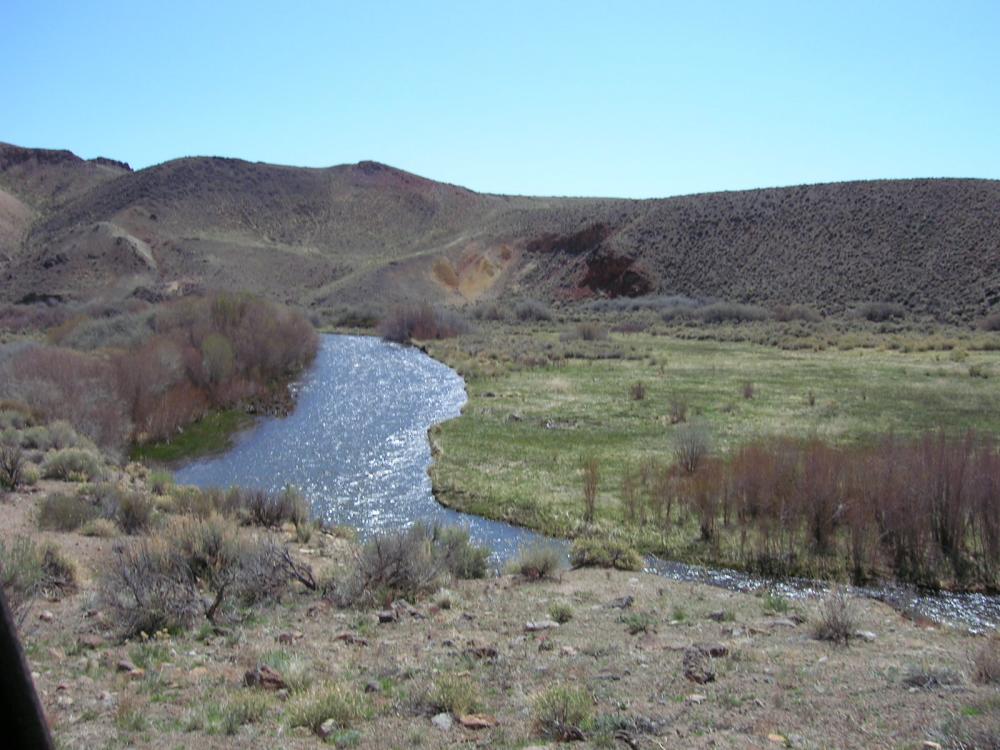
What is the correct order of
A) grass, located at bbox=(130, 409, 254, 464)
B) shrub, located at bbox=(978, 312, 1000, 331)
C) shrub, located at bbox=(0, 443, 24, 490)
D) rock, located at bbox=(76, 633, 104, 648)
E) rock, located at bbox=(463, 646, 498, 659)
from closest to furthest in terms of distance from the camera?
rock, located at bbox=(463, 646, 498, 659) → rock, located at bbox=(76, 633, 104, 648) → shrub, located at bbox=(0, 443, 24, 490) → grass, located at bbox=(130, 409, 254, 464) → shrub, located at bbox=(978, 312, 1000, 331)

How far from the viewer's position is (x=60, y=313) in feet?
205

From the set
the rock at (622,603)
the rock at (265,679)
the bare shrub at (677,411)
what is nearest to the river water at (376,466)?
the rock at (622,603)

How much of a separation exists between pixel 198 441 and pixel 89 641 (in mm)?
19483

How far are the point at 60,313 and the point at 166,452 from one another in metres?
42.1

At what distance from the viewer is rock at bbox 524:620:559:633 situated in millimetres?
10758

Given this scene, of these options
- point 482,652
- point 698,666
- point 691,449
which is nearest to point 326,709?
point 482,652

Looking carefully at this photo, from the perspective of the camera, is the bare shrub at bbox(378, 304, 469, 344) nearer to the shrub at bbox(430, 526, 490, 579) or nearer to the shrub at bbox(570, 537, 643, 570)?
the shrub at bbox(570, 537, 643, 570)

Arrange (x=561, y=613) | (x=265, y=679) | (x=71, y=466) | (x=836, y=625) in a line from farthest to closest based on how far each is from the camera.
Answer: (x=71, y=466), (x=561, y=613), (x=836, y=625), (x=265, y=679)

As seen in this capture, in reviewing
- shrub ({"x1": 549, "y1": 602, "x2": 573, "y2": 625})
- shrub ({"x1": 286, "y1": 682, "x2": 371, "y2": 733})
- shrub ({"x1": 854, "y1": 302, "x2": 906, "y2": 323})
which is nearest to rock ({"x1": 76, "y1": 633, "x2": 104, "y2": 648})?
shrub ({"x1": 286, "y1": 682, "x2": 371, "y2": 733})

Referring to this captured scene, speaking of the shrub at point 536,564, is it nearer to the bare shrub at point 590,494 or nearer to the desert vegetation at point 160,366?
the bare shrub at point 590,494

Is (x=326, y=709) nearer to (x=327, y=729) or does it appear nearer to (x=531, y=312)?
Answer: (x=327, y=729)

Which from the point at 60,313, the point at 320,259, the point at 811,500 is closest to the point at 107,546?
the point at 811,500

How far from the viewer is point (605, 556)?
15297mm

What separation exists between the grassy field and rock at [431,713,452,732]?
9356 millimetres
